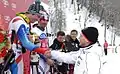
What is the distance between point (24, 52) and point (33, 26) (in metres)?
0.77

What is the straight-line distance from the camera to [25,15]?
687cm

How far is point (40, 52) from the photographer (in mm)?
6500

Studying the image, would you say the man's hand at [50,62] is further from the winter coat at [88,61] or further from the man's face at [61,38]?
the winter coat at [88,61]

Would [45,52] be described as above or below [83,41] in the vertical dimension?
below

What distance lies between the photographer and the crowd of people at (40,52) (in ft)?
17.5

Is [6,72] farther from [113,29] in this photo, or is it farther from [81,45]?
[113,29]

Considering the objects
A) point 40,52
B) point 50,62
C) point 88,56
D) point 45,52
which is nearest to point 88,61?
point 88,56

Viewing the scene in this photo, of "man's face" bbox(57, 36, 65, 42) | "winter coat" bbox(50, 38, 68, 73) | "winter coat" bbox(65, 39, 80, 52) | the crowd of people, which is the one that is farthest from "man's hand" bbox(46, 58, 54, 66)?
"man's face" bbox(57, 36, 65, 42)

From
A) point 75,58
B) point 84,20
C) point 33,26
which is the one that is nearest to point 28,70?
point 33,26

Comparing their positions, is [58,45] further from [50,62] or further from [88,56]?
[88,56]

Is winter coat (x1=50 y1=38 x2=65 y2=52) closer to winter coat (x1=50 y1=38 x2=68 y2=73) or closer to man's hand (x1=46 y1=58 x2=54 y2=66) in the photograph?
winter coat (x1=50 y1=38 x2=68 y2=73)

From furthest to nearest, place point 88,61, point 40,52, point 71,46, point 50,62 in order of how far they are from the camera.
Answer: point 71,46 → point 50,62 → point 40,52 → point 88,61

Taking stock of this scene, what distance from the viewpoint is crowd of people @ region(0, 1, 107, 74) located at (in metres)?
5.34

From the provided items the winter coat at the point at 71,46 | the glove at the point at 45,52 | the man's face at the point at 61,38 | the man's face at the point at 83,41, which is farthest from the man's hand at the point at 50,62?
the man's face at the point at 83,41
